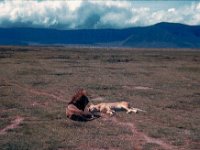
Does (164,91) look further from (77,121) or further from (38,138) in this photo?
(38,138)

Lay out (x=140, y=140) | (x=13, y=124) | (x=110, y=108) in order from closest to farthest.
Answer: (x=140, y=140) → (x=13, y=124) → (x=110, y=108)

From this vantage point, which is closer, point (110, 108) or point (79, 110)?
point (79, 110)

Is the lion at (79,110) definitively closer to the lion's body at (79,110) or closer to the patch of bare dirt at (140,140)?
the lion's body at (79,110)

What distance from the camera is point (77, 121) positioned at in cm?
1898

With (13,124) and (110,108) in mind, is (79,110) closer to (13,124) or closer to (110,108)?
(110,108)

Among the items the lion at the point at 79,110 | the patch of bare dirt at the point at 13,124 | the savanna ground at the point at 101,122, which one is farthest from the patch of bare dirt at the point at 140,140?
the patch of bare dirt at the point at 13,124

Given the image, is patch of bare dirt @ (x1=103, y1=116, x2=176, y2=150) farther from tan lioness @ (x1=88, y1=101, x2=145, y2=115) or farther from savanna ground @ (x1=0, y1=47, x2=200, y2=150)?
tan lioness @ (x1=88, y1=101, x2=145, y2=115)

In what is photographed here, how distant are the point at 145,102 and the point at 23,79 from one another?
15.5m

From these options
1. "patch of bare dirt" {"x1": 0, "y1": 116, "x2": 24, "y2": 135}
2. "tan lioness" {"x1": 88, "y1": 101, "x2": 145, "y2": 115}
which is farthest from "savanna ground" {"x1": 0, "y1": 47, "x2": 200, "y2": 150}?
"tan lioness" {"x1": 88, "y1": 101, "x2": 145, "y2": 115}

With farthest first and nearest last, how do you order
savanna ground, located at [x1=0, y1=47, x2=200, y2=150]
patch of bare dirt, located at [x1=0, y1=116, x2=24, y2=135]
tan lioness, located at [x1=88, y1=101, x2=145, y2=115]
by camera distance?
tan lioness, located at [x1=88, y1=101, x2=145, y2=115], patch of bare dirt, located at [x1=0, y1=116, x2=24, y2=135], savanna ground, located at [x1=0, y1=47, x2=200, y2=150]

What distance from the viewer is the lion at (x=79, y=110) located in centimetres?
1911

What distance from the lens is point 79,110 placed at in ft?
64.0

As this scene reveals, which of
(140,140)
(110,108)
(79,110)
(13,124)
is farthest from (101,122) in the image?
(13,124)

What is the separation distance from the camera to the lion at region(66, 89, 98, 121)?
1911cm
